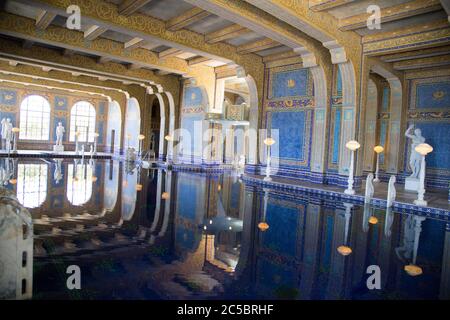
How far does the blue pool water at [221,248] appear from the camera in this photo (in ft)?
10.2

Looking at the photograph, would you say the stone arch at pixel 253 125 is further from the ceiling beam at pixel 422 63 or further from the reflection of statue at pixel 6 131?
the reflection of statue at pixel 6 131

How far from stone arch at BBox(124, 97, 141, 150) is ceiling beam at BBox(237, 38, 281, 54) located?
1049cm

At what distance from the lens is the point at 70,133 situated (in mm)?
23328

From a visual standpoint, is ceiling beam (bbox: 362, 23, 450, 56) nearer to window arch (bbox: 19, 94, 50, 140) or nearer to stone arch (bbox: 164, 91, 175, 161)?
stone arch (bbox: 164, 91, 175, 161)

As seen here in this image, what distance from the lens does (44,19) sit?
30.6ft

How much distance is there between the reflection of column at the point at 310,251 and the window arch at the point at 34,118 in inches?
817

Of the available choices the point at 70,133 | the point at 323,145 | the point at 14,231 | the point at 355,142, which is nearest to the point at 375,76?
the point at 323,145

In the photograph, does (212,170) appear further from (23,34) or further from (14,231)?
(14,231)

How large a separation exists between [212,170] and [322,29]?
29.4 feet

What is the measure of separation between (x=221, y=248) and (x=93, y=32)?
874cm

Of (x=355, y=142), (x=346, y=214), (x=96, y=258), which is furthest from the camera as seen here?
(x=355, y=142)

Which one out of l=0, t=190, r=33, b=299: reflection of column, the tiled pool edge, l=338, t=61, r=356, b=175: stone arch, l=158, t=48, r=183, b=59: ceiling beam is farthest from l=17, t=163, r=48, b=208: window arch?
l=338, t=61, r=356, b=175: stone arch

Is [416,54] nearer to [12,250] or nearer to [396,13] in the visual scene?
[396,13]
